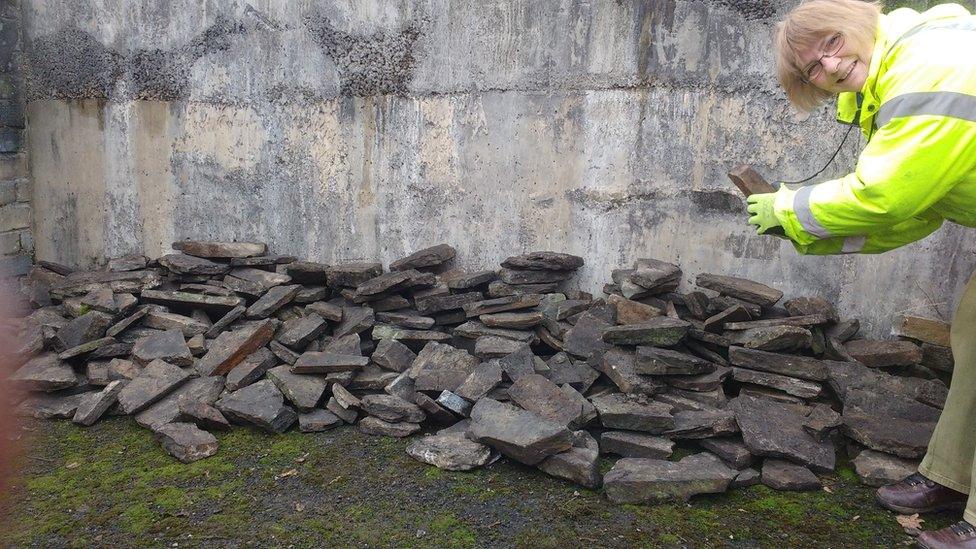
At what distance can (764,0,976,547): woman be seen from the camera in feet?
7.83

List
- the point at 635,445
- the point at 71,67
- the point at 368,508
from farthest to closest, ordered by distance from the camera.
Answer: the point at 71,67, the point at 635,445, the point at 368,508

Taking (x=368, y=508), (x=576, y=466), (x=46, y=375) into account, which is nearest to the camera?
(x=368, y=508)

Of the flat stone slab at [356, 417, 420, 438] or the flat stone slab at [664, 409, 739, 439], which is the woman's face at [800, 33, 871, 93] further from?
the flat stone slab at [356, 417, 420, 438]

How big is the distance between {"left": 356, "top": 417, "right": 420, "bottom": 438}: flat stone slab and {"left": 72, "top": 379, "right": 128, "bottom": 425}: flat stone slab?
1.73m

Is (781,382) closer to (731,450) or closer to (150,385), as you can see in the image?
(731,450)

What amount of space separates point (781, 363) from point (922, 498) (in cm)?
104

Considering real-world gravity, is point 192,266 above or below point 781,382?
above

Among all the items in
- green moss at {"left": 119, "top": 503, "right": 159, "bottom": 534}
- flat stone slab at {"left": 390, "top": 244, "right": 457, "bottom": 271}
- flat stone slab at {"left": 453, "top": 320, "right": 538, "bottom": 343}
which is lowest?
green moss at {"left": 119, "top": 503, "right": 159, "bottom": 534}

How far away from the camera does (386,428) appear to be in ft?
13.8

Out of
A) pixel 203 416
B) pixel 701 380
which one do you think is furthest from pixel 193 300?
pixel 701 380

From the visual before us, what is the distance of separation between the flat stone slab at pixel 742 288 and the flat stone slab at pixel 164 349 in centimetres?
363

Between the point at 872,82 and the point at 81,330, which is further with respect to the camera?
the point at 81,330

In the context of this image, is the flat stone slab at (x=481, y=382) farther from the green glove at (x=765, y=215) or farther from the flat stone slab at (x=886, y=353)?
the flat stone slab at (x=886, y=353)

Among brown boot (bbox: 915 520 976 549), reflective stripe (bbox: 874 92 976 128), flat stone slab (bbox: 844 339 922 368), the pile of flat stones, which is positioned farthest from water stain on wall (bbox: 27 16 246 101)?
brown boot (bbox: 915 520 976 549)
